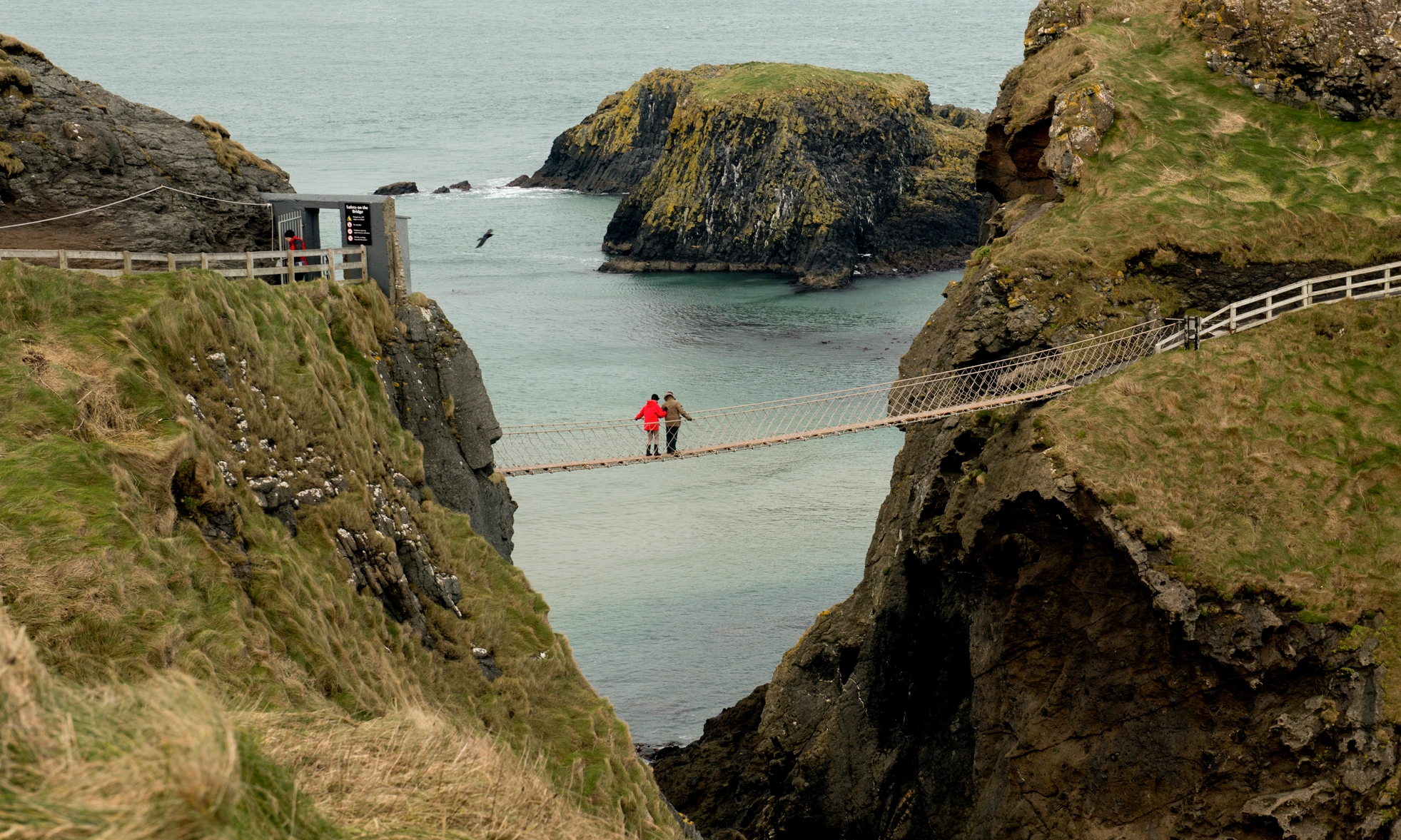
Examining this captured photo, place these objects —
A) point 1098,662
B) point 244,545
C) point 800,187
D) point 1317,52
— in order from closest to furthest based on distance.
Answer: point 244,545 < point 1098,662 < point 1317,52 < point 800,187

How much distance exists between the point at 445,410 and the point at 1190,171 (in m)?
18.6

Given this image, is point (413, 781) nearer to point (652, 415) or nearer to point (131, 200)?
point (652, 415)

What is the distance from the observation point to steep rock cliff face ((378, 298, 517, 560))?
27.1 m

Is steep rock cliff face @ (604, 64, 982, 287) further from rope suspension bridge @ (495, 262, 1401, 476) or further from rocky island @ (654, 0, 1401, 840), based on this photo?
rope suspension bridge @ (495, 262, 1401, 476)

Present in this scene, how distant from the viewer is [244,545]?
18.5 meters

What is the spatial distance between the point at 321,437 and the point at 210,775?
13362 mm

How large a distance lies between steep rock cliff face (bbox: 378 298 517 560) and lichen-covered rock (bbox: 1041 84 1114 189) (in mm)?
14689

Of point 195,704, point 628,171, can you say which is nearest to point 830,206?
point 628,171

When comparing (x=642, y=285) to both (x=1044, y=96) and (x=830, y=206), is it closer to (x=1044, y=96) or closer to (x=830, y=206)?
(x=830, y=206)

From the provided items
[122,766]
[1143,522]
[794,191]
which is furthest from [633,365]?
[122,766]

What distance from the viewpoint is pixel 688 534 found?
47.8 meters

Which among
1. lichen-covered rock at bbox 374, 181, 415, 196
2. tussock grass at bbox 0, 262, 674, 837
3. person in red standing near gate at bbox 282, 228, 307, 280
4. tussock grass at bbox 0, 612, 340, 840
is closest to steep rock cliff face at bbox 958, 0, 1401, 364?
tussock grass at bbox 0, 262, 674, 837

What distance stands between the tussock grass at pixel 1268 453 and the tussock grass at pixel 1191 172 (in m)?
3.45

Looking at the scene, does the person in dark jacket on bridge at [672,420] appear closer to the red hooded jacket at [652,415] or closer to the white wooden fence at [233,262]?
the red hooded jacket at [652,415]
